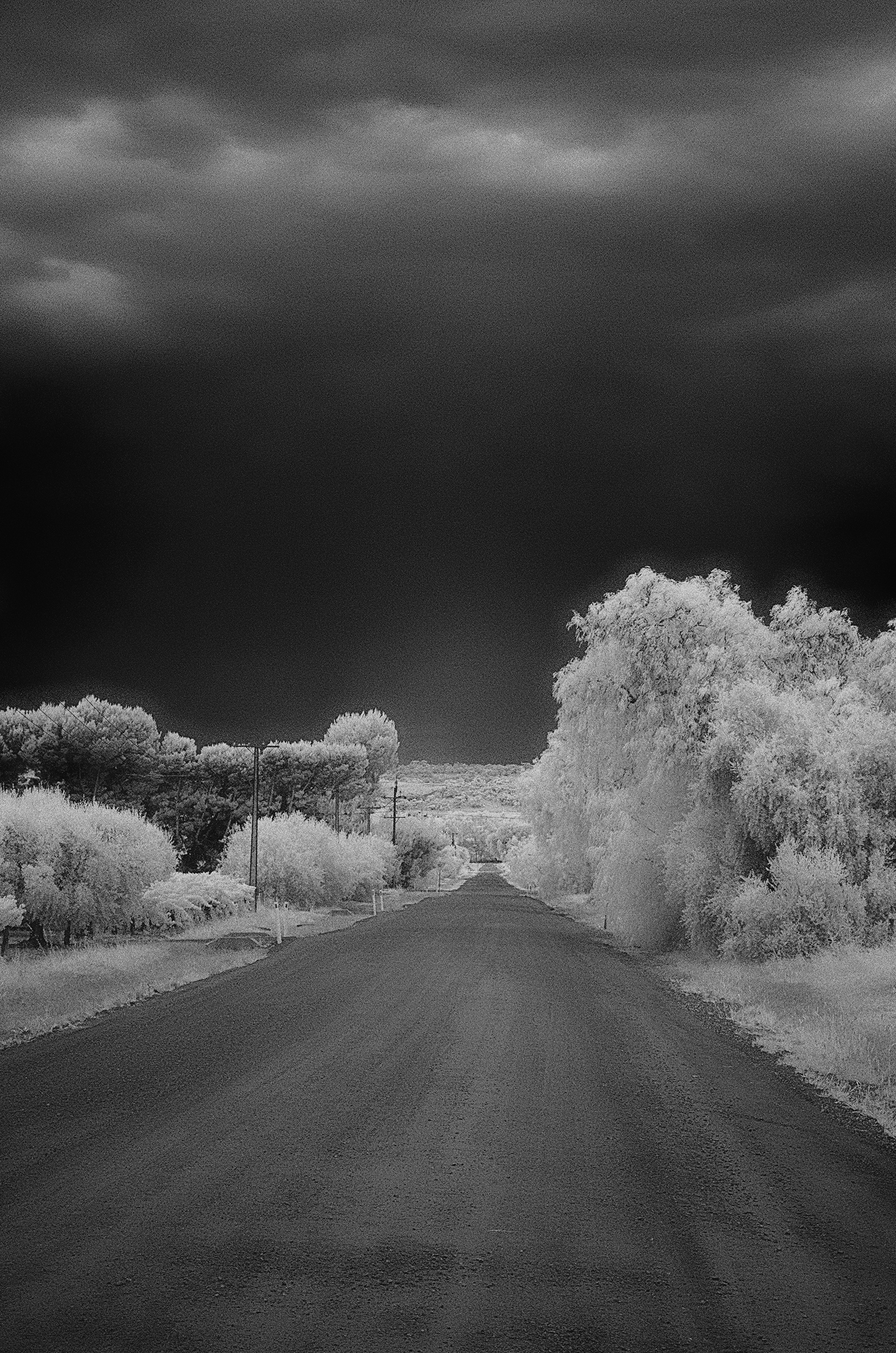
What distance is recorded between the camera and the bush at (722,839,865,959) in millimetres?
23531

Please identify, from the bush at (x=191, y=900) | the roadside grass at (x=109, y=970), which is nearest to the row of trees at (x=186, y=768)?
the bush at (x=191, y=900)

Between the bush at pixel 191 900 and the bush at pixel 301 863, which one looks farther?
the bush at pixel 301 863

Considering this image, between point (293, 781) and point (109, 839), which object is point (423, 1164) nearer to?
point (109, 839)

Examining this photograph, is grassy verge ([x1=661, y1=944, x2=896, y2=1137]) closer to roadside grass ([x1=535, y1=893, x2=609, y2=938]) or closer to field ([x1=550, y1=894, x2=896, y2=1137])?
field ([x1=550, y1=894, x2=896, y2=1137])

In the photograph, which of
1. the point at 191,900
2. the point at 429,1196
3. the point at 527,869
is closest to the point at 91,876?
the point at 191,900

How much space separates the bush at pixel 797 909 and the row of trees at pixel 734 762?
0.03 m

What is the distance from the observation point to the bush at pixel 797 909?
77.2 ft

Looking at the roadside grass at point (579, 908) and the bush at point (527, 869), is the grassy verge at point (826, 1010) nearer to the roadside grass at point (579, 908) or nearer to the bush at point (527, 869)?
the roadside grass at point (579, 908)

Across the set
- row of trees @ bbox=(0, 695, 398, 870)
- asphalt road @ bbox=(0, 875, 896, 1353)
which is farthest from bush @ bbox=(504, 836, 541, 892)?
asphalt road @ bbox=(0, 875, 896, 1353)

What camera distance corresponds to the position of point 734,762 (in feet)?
84.2

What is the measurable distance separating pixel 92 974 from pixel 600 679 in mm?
14969

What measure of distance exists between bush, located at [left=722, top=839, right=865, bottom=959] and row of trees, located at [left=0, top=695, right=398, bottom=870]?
26778mm

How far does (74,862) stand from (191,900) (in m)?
6.16

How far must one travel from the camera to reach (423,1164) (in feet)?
26.0
